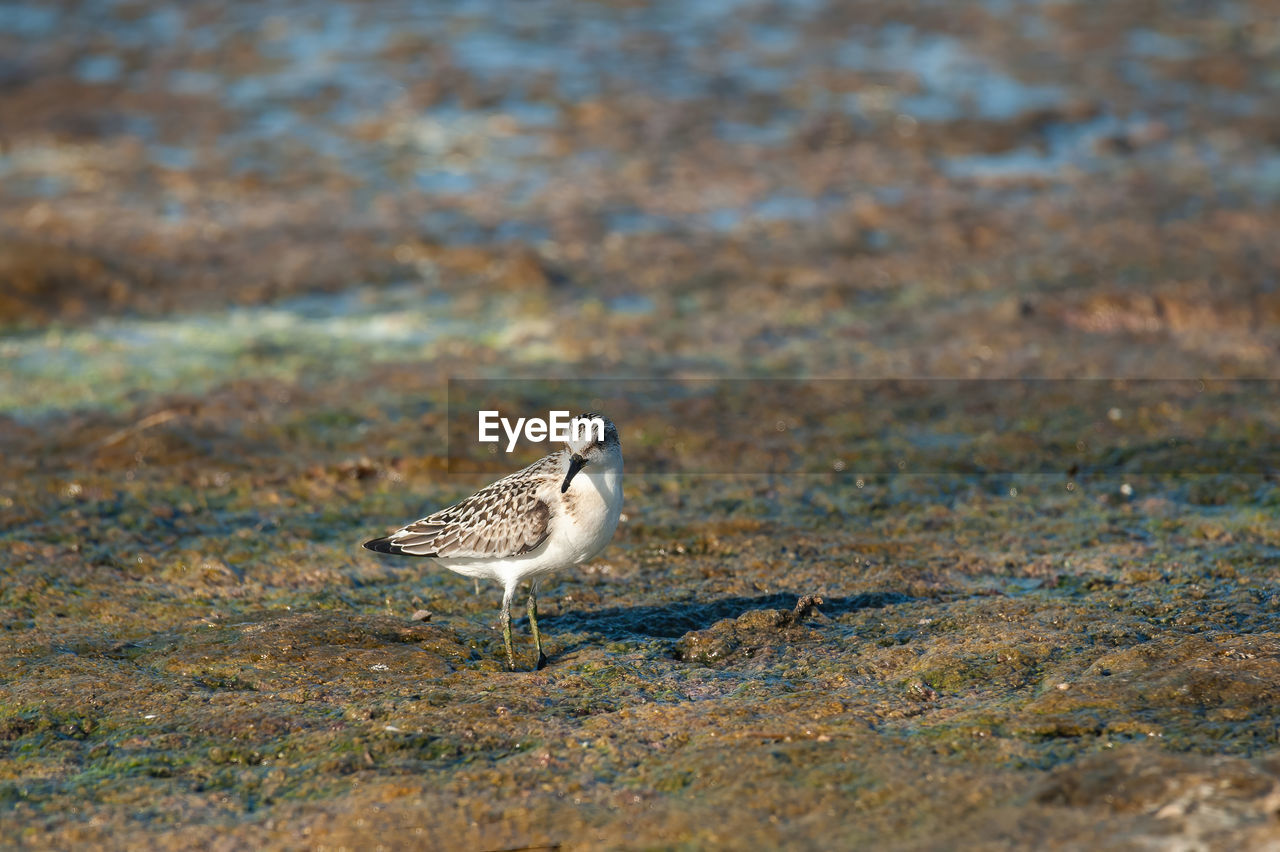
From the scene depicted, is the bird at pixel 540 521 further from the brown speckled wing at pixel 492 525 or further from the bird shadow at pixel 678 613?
the bird shadow at pixel 678 613

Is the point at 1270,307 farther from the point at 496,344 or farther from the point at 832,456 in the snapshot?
the point at 496,344

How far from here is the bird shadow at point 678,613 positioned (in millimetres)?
8523

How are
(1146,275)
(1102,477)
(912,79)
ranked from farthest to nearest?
(912,79) < (1146,275) < (1102,477)

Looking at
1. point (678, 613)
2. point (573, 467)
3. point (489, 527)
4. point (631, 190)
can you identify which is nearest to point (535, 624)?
point (489, 527)

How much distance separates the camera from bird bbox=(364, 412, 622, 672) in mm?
7727

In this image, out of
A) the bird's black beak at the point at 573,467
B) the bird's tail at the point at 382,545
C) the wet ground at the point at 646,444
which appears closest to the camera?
the wet ground at the point at 646,444

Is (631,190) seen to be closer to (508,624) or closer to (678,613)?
(678,613)

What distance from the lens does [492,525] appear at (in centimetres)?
805

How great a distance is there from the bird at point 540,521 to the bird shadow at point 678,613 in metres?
0.60

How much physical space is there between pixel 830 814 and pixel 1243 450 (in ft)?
22.2

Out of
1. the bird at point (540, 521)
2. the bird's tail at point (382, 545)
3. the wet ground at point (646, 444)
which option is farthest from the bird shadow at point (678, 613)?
the bird's tail at point (382, 545)

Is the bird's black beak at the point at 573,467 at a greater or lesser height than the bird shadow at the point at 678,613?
greater

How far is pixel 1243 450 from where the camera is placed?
11.4 metres

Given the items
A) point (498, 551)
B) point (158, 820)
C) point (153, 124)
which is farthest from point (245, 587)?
point (153, 124)
